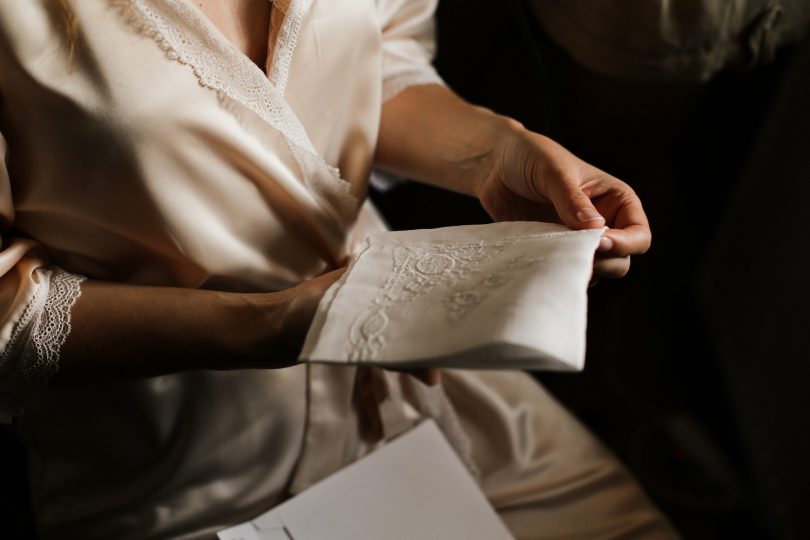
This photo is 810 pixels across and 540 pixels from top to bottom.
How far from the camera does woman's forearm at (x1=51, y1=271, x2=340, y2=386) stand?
63 centimetres

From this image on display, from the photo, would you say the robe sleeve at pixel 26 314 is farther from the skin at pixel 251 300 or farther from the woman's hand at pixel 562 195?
the woman's hand at pixel 562 195

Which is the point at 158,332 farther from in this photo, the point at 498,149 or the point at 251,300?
the point at 498,149

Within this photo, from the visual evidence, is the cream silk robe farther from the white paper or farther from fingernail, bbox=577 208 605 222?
fingernail, bbox=577 208 605 222

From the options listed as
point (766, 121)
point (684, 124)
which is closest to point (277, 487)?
point (684, 124)

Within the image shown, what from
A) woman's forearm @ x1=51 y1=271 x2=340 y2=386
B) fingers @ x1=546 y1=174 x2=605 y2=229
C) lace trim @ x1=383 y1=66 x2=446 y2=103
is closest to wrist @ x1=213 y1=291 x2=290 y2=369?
woman's forearm @ x1=51 y1=271 x2=340 y2=386

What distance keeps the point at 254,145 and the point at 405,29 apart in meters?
0.31

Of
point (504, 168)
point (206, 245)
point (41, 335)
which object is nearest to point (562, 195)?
point (504, 168)

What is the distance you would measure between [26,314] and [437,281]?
1.25 ft

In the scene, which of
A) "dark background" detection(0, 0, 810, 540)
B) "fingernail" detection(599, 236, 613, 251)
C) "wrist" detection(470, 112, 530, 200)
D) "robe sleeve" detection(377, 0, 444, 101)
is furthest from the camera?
"dark background" detection(0, 0, 810, 540)

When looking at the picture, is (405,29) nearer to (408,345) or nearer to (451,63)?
(451,63)

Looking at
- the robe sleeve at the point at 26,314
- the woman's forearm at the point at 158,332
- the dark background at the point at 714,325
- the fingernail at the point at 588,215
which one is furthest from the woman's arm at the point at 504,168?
the robe sleeve at the point at 26,314

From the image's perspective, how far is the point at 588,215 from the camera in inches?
23.6

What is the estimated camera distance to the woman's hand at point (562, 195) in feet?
1.98

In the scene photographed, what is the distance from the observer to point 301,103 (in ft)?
2.39
